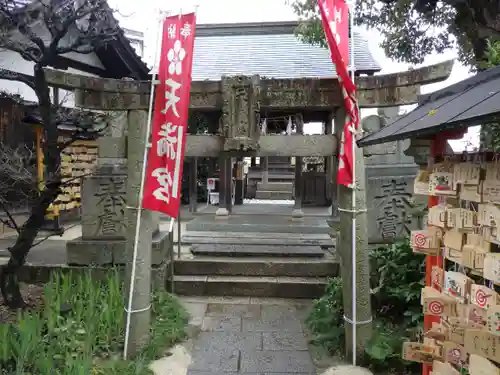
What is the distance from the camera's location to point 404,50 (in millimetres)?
10000

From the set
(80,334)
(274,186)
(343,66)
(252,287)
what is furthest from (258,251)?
(274,186)

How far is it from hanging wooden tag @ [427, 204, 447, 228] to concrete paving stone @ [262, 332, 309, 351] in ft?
8.93

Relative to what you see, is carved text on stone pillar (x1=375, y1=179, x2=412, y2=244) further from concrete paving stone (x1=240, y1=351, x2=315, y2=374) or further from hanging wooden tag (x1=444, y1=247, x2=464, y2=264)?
hanging wooden tag (x1=444, y1=247, x2=464, y2=264)

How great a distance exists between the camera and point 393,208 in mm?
6176

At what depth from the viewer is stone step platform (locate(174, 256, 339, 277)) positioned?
6762 mm

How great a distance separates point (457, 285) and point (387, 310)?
105 inches

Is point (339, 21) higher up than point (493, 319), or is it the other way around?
point (339, 21)

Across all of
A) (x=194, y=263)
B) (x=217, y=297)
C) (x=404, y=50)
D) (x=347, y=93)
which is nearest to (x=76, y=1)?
(x=347, y=93)

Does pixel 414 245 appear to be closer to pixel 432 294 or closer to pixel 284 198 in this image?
pixel 432 294

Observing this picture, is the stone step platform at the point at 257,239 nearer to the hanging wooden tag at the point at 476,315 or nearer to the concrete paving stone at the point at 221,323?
the concrete paving stone at the point at 221,323

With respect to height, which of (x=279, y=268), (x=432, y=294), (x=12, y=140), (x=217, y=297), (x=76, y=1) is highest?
(x=76, y=1)

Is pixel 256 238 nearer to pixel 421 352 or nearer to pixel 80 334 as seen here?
pixel 80 334

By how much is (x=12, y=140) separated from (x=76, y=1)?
5.23m

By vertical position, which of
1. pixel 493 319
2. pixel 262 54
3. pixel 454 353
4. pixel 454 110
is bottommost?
pixel 454 353
